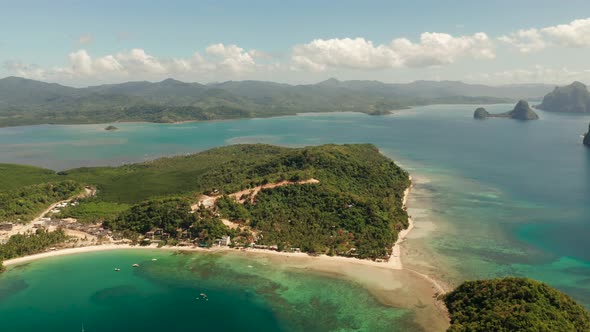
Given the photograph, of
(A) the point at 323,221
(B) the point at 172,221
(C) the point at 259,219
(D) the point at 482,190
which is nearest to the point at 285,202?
(C) the point at 259,219

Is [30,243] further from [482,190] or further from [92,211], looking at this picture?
[482,190]

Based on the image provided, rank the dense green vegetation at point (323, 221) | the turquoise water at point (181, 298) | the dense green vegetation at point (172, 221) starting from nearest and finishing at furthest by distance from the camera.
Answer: the turquoise water at point (181, 298) → the dense green vegetation at point (323, 221) → the dense green vegetation at point (172, 221)

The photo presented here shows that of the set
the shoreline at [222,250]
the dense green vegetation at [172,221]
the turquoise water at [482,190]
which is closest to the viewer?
the shoreline at [222,250]

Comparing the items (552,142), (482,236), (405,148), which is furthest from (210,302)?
(552,142)

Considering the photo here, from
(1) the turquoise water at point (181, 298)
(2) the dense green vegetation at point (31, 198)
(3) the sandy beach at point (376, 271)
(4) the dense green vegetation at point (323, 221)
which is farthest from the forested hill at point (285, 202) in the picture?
(1) the turquoise water at point (181, 298)

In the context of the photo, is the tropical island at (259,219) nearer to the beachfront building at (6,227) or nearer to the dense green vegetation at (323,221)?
the beachfront building at (6,227)

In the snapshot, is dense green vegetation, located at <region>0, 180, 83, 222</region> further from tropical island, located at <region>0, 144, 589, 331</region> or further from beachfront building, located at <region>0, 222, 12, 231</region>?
beachfront building, located at <region>0, 222, 12, 231</region>

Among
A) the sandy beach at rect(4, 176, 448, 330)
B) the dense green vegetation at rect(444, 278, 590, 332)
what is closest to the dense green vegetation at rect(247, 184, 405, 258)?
the sandy beach at rect(4, 176, 448, 330)
